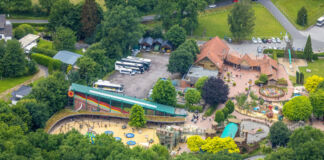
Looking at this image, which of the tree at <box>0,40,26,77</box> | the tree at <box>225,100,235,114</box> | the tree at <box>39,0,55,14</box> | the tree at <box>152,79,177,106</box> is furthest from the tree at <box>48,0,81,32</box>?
the tree at <box>225,100,235,114</box>

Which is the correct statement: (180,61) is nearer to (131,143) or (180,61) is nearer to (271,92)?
(271,92)

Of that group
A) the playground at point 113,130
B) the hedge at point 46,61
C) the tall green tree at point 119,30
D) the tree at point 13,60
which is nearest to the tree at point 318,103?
the playground at point 113,130

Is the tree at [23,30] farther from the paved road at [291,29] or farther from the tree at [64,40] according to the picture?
the paved road at [291,29]

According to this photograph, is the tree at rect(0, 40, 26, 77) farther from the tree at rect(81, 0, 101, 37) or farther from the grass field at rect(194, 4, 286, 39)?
the grass field at rect(194, 4, 286, 39)

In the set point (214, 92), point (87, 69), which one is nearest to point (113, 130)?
point (87, 69)

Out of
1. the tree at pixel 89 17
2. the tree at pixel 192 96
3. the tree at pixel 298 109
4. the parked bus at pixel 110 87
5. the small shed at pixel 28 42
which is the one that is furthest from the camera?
the tree at pixel 89 17

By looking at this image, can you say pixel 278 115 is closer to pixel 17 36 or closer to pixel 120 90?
pixel 120 90
